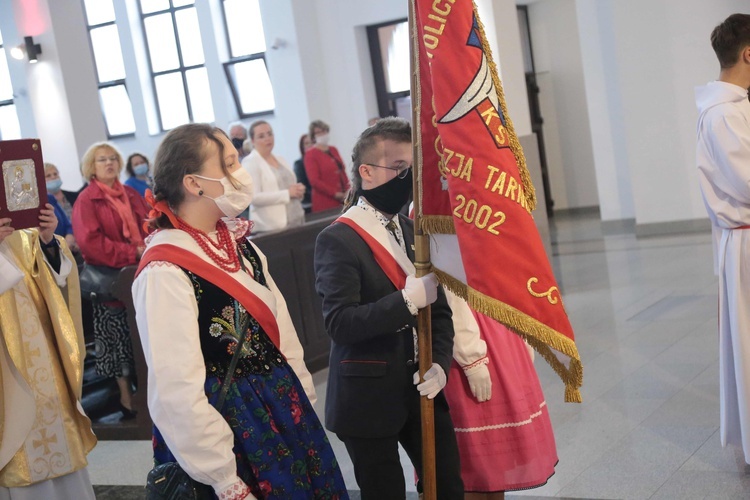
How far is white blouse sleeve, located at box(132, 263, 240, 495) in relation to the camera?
7.00ft

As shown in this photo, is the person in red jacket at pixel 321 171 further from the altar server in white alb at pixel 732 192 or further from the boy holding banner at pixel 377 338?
the boy holding banner at pixel 377 338

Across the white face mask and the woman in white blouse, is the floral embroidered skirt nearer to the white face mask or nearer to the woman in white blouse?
the white face mask

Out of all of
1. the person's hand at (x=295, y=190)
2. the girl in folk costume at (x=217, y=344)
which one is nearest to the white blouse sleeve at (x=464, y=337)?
the girl in folk costume at (x=217, y=344)

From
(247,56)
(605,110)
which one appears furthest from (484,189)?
(247,56)

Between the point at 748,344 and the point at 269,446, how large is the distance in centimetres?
228

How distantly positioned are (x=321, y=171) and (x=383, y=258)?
7.80m

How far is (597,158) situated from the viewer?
1242cm

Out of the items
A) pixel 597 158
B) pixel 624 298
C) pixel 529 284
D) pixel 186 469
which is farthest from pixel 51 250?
pixel 597 158

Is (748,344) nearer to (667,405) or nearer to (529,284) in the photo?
(667,405)

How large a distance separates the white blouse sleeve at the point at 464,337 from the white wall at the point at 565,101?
43.6 ft

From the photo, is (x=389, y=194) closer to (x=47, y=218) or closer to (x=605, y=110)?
(x=47, y=218)

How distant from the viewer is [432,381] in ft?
8.36

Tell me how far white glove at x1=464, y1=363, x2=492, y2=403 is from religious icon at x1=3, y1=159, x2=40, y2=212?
1.95 meters

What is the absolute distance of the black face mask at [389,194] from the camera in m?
2.73
